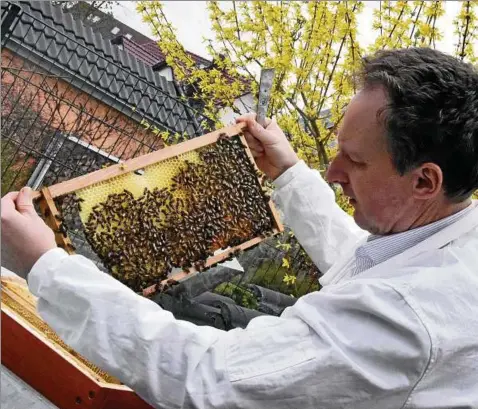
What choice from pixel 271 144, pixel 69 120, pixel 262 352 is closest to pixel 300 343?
pixel 262 352

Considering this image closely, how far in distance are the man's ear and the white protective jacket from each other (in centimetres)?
25

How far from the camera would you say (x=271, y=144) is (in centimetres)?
271

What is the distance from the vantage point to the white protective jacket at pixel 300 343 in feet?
5.16

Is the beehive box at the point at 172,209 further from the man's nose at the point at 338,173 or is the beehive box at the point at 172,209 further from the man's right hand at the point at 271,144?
the man's nose at the point at 338,173

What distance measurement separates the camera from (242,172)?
107 inches

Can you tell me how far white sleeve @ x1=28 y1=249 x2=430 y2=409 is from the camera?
157 centimetres

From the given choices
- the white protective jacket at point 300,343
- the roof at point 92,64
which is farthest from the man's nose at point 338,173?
the roof at point 92,64

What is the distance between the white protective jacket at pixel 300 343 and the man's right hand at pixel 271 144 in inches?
43.6

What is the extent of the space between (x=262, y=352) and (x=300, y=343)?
0.10m

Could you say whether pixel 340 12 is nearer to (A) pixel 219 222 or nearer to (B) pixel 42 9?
A: (A) pixel 219 222

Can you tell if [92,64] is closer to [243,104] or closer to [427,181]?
[243,104]

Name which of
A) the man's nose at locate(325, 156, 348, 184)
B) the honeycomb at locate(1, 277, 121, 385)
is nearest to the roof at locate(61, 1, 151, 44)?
the honeycomb at locate(1, 277, 121, 385)

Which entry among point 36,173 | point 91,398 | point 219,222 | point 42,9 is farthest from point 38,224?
point 42,9

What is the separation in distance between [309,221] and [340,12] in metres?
2.89
